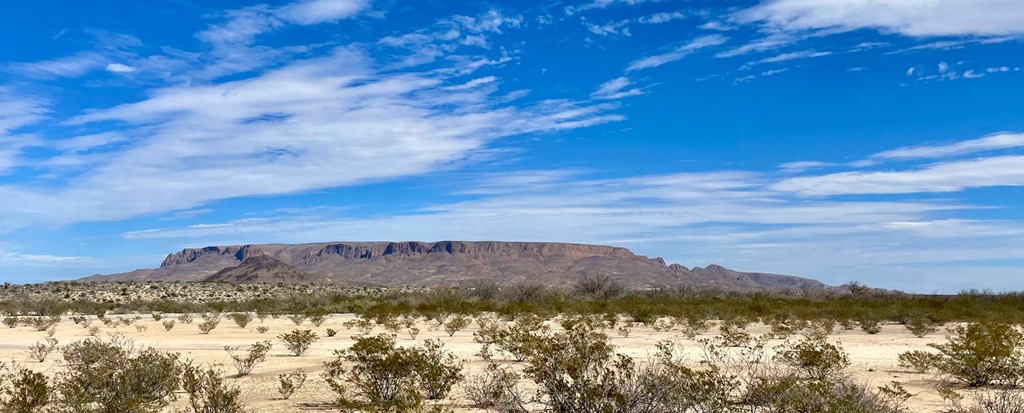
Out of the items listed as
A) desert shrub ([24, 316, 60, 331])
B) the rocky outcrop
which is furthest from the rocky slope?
desert shrub ([24, 316, 60, 331])

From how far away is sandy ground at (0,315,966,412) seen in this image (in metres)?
14.4

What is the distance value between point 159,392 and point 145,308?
4527 centimetres

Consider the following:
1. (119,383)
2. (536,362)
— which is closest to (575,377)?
(536,362)

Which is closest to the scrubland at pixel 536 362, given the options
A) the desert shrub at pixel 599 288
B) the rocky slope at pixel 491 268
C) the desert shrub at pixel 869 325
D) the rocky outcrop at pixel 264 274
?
the desert shrub at pixel 869 325

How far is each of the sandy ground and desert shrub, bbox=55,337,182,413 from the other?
4.79 feet

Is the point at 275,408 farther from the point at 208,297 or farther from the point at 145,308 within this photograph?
the point at 208,297

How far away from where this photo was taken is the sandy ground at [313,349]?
14.4m

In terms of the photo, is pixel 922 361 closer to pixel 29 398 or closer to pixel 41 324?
pixel 29 398

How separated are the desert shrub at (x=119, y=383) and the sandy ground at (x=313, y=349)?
1.46 meters

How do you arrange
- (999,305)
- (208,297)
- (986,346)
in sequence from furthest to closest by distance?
1. (208,297)
2. (999,305)
3. (986,346)

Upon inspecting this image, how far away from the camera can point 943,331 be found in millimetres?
34344

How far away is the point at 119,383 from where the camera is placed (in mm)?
11914

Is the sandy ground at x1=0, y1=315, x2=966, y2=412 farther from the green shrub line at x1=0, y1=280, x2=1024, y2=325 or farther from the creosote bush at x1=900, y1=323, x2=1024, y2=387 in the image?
the green shrub line at x1=0, y1=280, x2=1024, y2=325

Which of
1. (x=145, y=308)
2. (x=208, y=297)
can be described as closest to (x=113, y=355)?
(x=145, y=308)
